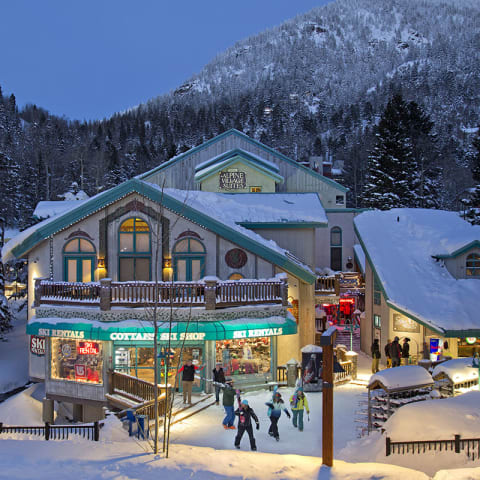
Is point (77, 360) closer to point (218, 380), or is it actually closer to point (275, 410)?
point (218, 380)

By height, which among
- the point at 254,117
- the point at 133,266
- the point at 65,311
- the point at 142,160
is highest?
the point at 254,117

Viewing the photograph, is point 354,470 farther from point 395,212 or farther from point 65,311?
point 395,212

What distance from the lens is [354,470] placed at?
11.4 meters

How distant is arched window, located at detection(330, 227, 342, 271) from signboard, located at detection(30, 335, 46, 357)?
743 inches

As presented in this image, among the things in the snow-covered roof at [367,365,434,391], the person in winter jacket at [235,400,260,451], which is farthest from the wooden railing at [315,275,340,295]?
the person in winter jacket at [235,400,260,451]

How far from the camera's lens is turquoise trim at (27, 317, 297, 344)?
1953cm

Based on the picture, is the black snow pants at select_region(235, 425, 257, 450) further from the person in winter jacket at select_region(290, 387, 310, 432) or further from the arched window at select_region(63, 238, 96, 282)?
the arched window at select_region(63, 238, 96, 282)

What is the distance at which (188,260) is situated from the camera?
73.0 feet

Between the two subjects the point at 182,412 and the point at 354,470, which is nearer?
the point at 354,470

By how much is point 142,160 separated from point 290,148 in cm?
3777

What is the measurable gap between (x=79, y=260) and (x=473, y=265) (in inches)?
748

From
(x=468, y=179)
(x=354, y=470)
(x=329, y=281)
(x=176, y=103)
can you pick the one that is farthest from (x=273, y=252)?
(x=176, y=103)

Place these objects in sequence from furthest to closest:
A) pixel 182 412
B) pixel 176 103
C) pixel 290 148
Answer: pixel 176 103, pixel 290 148, pixel 182 412

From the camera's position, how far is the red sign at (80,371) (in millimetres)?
20469
